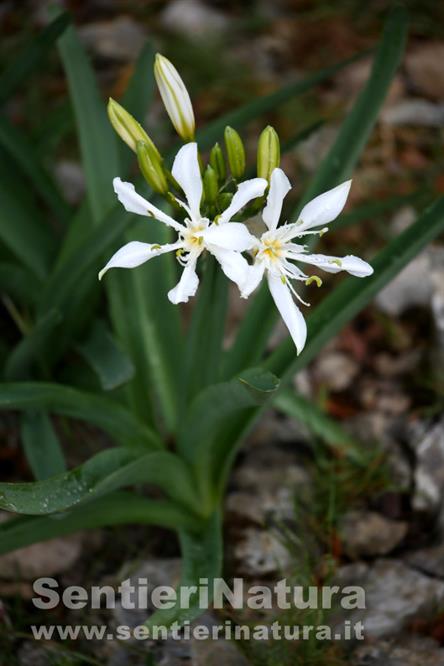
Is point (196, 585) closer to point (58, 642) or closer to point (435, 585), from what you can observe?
point (58, 642)

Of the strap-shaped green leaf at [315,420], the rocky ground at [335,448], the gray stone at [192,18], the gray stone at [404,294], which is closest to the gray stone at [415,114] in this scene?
the rocky ground at [335,448]

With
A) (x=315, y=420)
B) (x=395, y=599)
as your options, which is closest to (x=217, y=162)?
(x=315, y=420)

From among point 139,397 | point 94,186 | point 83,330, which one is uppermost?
point 94,186

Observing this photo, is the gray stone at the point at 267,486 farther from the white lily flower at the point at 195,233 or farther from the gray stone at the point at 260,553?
the white lily flower at the point at 195,233

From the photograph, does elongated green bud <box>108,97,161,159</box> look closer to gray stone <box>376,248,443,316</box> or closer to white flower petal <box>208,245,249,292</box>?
white flower petal <box>208,245,249,292</box>

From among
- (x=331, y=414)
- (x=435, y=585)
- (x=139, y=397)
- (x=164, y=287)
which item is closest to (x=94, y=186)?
(x=164, y=287)

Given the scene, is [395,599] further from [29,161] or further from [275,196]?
[29,161]
